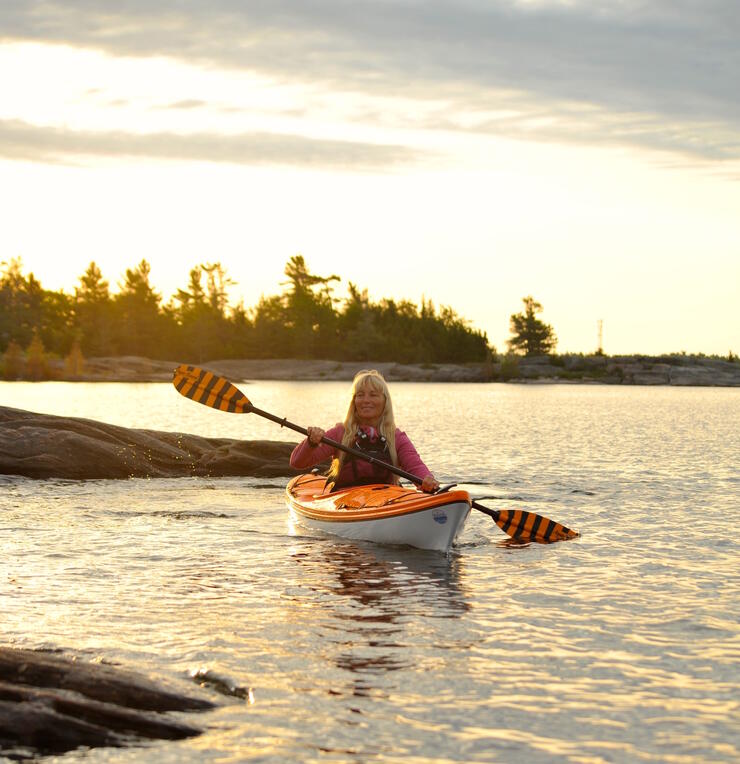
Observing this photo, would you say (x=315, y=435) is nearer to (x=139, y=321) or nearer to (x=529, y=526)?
(x=529, y=526)

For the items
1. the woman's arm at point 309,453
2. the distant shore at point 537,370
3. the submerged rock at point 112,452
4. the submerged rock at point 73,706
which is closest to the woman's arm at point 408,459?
the woman's arm at point 309,453

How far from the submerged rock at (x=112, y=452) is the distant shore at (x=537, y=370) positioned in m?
83.0

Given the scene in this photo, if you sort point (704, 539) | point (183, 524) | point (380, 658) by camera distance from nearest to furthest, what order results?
point (380, 658)
point (704, 539)
point (183, 524)

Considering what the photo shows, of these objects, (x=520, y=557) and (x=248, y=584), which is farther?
(x=520, y=557)

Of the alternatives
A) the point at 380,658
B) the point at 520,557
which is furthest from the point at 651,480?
the point at 380,658

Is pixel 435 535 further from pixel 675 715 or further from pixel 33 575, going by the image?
pixel 675 715

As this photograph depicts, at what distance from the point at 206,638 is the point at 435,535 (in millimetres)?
3727

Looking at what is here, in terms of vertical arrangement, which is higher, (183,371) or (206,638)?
(183,371)

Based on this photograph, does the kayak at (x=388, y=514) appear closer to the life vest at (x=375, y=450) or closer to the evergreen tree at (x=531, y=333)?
the life vest at (x=375, y=450)

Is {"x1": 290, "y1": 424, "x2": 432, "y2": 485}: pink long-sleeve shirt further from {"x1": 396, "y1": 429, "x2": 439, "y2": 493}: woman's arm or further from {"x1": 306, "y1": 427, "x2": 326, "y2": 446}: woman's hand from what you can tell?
{"x1": 306, "y1": 427, "x2": 326, "y2": 446}: woman's hand

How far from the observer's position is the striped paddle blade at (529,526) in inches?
452

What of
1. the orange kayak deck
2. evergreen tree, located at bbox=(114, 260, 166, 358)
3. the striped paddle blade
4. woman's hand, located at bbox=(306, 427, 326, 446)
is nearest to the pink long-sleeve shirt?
woman's hand, located at bbox=(306, 427, 326, 446)

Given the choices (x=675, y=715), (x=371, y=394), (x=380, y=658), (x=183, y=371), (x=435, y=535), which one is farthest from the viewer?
(x=183, y=371)

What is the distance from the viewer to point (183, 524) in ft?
40.6
